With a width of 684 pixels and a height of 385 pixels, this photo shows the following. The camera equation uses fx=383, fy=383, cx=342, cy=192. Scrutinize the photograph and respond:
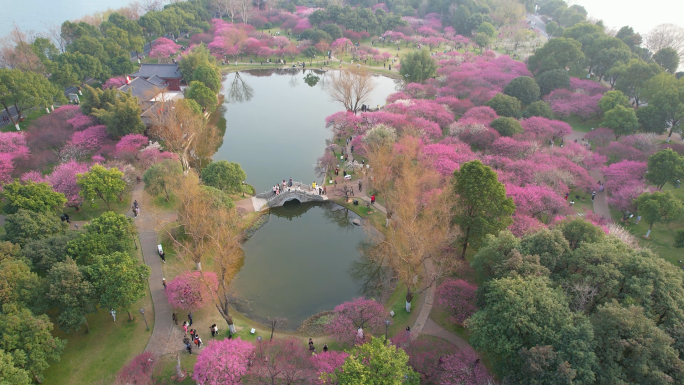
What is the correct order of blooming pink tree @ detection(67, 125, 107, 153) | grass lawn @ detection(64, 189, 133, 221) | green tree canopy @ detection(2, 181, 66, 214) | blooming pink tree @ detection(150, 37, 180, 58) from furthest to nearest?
blooming pink tree @ detection(150, 37, 180, 58)
blooming pink tree @ detection(67, 125, 107, 153)
grass lawn @ detection(64, 189, 133, 221)
green tree canopy @ detection(2, 181, 66, 214)

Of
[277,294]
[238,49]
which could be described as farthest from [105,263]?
[238,49]

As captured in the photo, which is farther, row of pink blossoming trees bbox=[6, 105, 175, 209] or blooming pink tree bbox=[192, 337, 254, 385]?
row of pink blossoming trees bbox=[6, 105, 175, 209]

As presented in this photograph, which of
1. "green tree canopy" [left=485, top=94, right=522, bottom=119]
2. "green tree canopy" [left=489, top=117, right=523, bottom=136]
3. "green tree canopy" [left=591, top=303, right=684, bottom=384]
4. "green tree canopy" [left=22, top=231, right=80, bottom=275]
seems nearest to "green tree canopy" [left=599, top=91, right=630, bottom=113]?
"green tree canopy" [left=485, top=94, right=522, bottom=119]

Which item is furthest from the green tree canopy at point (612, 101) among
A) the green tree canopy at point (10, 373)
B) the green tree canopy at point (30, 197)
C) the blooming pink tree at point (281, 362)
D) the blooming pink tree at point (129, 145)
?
the green tree canopy at point (10, 373)

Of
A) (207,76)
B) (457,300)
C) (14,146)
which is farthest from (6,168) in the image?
(457,300)

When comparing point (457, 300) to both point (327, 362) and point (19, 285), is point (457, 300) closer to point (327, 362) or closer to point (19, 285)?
point (327, 362)

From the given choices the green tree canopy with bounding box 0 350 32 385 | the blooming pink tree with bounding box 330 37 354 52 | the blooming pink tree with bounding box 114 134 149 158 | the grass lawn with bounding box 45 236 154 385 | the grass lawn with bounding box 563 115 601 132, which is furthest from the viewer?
the blooming pink tree with bounding box 330 37 354 52

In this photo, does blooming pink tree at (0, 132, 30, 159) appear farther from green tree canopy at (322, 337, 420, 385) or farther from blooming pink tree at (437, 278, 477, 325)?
blooming pink tree at (437, 278, 477, 325)
